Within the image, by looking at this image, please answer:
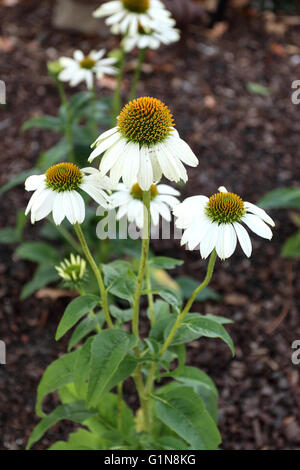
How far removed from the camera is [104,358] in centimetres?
127

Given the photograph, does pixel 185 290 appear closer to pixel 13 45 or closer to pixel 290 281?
pixel 290 281

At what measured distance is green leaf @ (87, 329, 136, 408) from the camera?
48.6 inches

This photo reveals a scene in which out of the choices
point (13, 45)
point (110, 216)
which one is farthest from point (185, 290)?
point (13, 45)

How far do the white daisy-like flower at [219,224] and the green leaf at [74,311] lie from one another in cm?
32

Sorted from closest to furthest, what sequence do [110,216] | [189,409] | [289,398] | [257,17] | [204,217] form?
[204,217], [189,409], [110,216], [289,398], [257,17]

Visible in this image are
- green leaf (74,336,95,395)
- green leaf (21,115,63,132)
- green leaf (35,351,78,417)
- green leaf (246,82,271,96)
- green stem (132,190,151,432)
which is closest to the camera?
green stem (132,190,151,432)


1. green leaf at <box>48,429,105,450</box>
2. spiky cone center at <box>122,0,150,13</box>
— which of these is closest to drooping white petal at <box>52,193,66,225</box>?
green leaf at <box>48,429,105,450</box>

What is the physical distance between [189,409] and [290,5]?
4.06m

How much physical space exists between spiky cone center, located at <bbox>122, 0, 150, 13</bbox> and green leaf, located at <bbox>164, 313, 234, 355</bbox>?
60.9 inches

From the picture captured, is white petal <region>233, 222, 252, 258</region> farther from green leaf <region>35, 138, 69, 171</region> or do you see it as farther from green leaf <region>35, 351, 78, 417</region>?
green leaf <region>35, 138, 69, 171</region>

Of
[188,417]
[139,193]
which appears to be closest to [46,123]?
[139,193]

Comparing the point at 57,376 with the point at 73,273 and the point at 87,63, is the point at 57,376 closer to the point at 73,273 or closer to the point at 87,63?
the point at 73,273

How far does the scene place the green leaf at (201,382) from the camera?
1.60m

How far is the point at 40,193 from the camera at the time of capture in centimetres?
119
